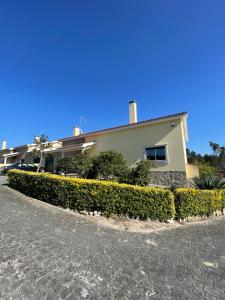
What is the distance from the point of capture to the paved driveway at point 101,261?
3254 mm

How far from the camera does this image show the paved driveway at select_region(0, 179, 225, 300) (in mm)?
3254

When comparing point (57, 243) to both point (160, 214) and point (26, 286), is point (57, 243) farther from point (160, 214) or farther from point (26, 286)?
point (160, 214)

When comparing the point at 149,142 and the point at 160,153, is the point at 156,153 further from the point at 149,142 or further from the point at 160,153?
the point at 149,142

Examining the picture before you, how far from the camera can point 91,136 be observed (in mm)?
20328

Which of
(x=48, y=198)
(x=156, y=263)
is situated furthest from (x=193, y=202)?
(x=48, y=198)

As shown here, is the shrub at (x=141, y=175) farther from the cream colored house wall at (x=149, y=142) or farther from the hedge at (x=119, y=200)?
the cream colored house wall at (x=149, y=142)

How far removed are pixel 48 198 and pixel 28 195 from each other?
184cm

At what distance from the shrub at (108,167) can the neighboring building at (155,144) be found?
15.7 feet

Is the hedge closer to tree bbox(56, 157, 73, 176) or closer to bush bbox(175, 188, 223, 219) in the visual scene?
bush bbox(175, 188, 223, 219)

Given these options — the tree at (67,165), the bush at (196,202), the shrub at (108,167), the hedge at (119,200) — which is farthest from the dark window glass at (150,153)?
the hedge at (119,200)

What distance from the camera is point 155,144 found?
1573 cm

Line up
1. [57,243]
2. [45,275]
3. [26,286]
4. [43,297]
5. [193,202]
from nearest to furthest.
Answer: [43,297]
[26,286]
[45,275]
[57,243]
[193,202]

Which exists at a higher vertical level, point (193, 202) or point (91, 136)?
point (91, 136)

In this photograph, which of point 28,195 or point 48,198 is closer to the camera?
point 48,198
